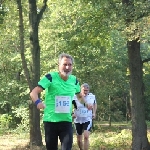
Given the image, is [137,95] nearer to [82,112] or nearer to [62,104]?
[82,112]

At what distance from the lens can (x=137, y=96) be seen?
12109 mm

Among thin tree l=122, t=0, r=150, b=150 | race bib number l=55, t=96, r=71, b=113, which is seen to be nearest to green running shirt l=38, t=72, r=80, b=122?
race bib number l=55, t=96, r=71, b=113

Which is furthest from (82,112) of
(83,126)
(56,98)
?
(56,98)

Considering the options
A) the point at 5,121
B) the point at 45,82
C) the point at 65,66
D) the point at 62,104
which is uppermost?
the point at 65,66

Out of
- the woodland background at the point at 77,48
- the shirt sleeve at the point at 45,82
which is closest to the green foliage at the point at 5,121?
the woodland background at the point at 77,48

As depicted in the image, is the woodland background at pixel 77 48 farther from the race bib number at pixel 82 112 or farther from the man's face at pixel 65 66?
the man's face at pixel 65 66

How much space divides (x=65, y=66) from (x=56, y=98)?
20.1 inches

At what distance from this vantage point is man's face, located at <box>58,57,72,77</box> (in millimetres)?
5352

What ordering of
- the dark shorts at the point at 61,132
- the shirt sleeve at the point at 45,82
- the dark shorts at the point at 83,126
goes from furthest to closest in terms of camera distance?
1. the dark shorts at the point at 83,126
2. the dark shorts at the point at 61,132
3. the shirt sleeve at the point at 45,82

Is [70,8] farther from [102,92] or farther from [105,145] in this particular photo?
[102,92]

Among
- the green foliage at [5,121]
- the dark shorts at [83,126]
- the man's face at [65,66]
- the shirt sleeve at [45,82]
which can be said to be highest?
the man's face at [65,66]

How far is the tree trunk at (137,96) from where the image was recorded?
11906mm

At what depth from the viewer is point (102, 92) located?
27031mm

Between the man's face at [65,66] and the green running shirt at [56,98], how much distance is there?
0.13 meters
